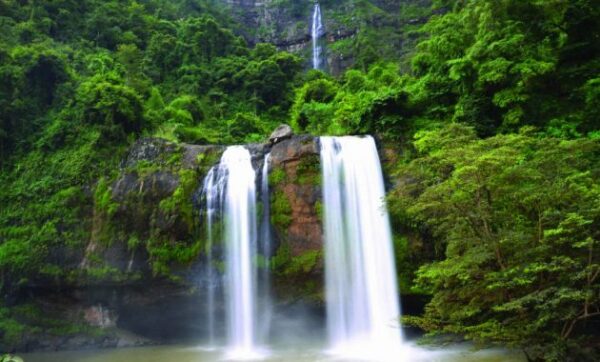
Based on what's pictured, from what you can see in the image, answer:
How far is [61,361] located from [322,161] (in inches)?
378

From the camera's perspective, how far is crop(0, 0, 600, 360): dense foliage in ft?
25.9

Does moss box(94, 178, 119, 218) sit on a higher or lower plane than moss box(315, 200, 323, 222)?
higher

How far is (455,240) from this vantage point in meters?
9.02

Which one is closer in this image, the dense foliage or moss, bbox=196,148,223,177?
the dense foliage

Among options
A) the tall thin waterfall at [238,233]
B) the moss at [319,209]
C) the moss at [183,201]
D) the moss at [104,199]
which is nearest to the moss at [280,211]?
the tall thin waterfall at [238,233]

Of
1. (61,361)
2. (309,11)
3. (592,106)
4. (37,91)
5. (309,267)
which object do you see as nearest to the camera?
(592,106)

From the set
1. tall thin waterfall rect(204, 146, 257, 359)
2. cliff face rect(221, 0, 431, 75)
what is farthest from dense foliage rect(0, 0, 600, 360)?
cliff face rect(221, 0, 431, 75)

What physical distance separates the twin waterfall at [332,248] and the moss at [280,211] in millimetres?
231

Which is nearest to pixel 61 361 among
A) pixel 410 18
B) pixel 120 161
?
pixel 120 161

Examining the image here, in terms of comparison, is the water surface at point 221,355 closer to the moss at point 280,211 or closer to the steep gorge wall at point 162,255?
the steep gorge wall at point 162,255

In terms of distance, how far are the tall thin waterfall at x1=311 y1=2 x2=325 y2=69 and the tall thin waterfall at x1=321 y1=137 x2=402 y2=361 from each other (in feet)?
90.4

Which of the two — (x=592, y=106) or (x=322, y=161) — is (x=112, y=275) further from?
(x=592, y=106)

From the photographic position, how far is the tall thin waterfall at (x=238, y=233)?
14570mm

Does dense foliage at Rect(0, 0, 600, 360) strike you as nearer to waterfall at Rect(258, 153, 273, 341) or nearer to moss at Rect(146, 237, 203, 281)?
moss at Rect(146, 237, 203, 281)
